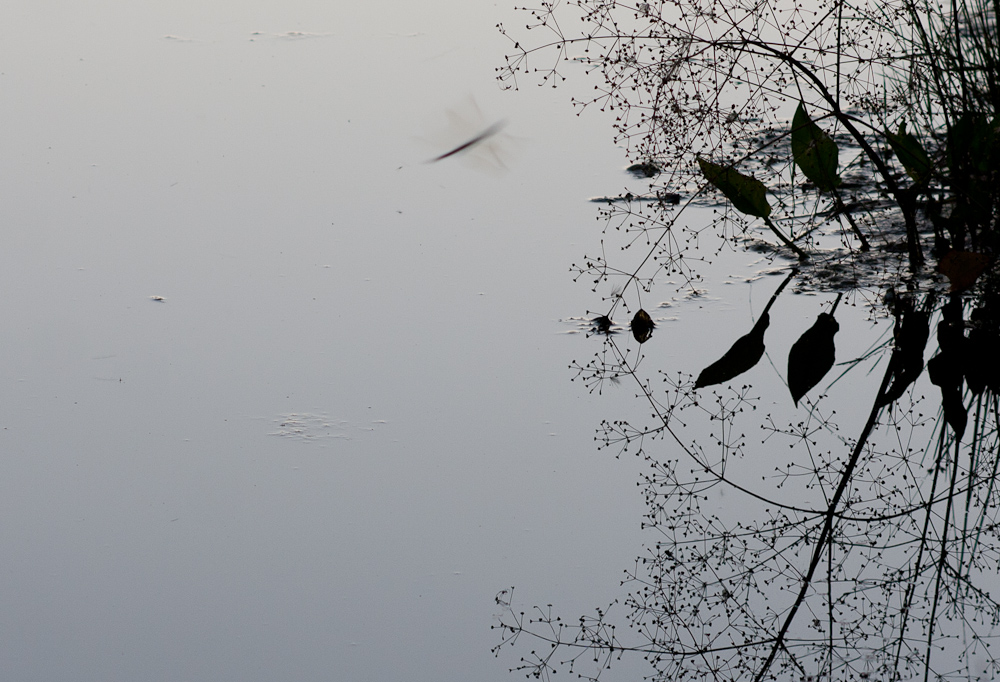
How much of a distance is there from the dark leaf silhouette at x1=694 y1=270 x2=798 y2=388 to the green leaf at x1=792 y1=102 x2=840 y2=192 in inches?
12.1

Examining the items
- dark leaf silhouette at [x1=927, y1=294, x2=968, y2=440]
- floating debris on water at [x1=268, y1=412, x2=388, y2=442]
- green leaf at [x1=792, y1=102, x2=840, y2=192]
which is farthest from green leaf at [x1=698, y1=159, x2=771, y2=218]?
floating debris on water at [x1=268, y1=412, x2=388, y2=442]

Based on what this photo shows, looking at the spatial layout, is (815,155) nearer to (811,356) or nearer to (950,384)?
(811,356)

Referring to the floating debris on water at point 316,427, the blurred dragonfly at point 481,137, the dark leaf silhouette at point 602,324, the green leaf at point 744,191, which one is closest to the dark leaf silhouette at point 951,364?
the green leaf at point 744,191

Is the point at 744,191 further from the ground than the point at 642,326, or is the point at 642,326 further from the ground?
the point at 744,191

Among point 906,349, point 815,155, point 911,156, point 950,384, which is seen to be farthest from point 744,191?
point 950,384

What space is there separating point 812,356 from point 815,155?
460 millimetres

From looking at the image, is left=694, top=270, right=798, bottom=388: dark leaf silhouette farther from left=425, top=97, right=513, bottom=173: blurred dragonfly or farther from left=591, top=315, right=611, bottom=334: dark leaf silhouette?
left=425, top=97, right=513, bottom=173: blurred dragonfly

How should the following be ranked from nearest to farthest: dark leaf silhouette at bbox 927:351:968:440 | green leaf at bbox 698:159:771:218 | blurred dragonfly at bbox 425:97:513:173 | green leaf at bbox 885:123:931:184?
dark leaf silhouette at bbox 927:351:968:440 < green leaf at bbox 885:123:931:184 < green leaf at bbox 698:159:771:218 < blurred dragonfly at bbox 425:97:513:173

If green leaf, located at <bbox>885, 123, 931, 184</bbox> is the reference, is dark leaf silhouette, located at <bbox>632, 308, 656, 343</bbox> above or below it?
below

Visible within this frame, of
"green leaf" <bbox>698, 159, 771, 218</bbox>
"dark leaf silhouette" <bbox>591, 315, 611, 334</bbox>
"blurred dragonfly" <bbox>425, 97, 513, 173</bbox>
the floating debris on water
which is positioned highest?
"blurred dragonfly" <bbox>425, 97, 513, 173</bbox>

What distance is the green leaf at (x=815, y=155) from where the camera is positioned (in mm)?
2352

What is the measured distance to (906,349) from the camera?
2.15 m

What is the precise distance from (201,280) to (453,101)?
4.16ft

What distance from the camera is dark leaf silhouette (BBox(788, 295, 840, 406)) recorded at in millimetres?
2084
